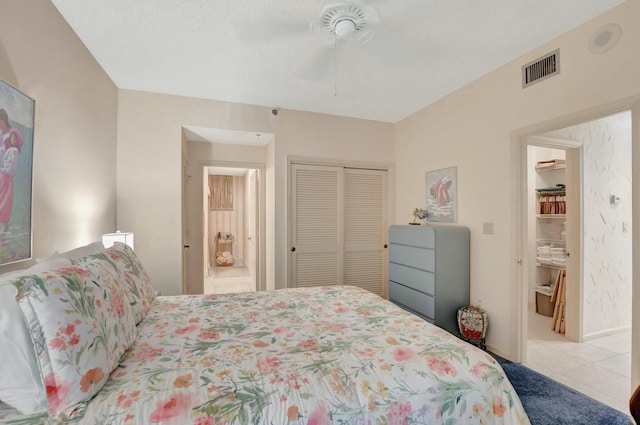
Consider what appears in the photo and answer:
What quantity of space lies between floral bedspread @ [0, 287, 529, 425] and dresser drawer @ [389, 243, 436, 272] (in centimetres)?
141

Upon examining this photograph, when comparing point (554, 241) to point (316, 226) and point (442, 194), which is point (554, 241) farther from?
point (316, 226)

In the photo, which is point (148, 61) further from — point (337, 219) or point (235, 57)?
point (337, 219)

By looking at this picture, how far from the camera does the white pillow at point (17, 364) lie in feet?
2.95

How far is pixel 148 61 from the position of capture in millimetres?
2516

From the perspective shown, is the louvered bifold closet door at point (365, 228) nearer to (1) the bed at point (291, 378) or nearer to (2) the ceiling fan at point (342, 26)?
(2) the ceiling fan at point (342, 26)

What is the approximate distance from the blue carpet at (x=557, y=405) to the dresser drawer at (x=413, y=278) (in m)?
0.91

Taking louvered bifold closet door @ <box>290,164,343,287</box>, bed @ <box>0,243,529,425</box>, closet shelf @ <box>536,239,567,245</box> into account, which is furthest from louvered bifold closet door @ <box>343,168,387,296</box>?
bed @ <box>0,243,529,425</box>

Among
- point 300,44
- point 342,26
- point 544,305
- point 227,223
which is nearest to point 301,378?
point 342,26

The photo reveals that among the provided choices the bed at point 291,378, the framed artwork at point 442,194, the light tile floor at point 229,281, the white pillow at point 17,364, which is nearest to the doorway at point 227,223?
the light tile floor at point 229,281

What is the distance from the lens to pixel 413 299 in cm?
312

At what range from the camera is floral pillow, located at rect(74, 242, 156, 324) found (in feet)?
4.94

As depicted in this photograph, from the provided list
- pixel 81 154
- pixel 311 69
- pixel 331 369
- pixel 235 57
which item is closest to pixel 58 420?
pixel 331 369

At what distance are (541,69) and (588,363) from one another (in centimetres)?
252

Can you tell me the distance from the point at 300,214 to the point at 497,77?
2.50 metres
